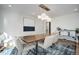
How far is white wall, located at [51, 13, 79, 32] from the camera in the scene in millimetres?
1813

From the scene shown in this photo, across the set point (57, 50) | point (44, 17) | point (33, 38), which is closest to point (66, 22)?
point (44, 17)

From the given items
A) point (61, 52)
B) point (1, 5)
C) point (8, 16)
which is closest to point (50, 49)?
point (61, 52)

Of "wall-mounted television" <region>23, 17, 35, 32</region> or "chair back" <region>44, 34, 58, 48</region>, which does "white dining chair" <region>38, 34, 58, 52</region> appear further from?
"wall-mounted television" <region>23, 17, 35, 32</region>

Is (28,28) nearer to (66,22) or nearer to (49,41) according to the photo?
(49,41)

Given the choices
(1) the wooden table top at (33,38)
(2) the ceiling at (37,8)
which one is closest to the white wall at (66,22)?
(2) the ceiling at (37,8)

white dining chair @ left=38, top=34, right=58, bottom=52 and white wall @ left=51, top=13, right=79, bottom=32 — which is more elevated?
white wall @ left=51, top=13, right=79, bottom=32

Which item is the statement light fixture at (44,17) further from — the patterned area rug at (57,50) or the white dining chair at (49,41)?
the patterned area rug at (57,50)

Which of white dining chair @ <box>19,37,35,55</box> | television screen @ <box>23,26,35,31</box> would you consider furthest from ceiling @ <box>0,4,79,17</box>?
white dining chair @ <box>19,37,35,55</box>

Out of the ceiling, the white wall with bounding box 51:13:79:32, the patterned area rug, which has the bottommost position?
the patterned area rug

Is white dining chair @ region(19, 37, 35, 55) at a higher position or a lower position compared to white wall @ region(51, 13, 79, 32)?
lower

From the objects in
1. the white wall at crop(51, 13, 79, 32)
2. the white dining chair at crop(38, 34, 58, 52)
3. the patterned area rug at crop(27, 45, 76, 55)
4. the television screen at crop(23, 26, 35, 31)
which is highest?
the white wall at crop(51, 13, 79, 32)

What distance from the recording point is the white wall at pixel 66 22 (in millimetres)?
1813

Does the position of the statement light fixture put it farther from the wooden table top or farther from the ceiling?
the wooden table top

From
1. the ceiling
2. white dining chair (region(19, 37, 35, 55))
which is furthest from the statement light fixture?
white dining chair (region(19, 37, 35, 55))
